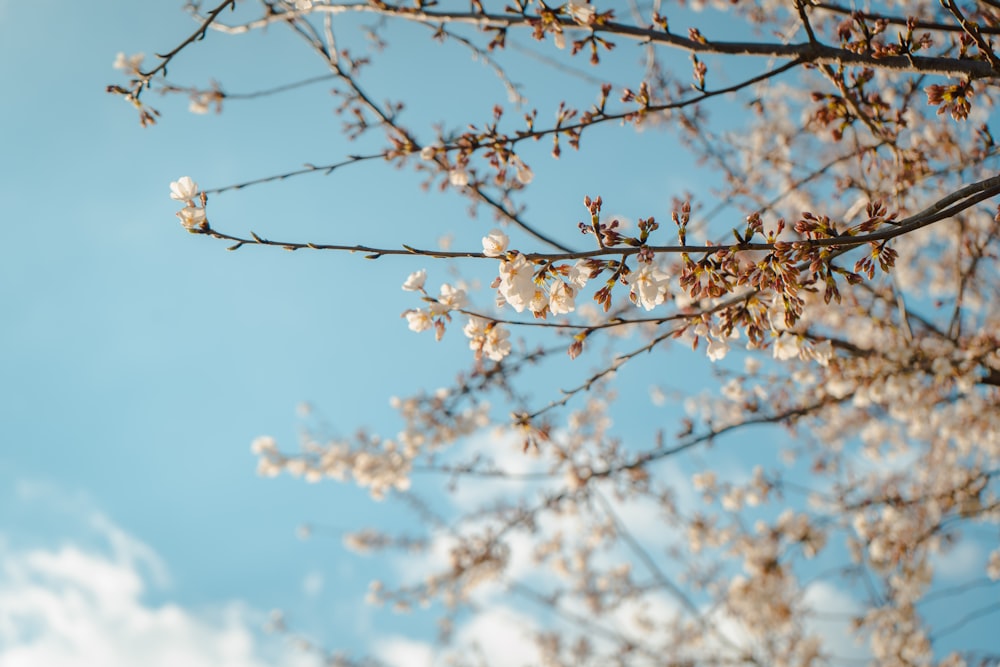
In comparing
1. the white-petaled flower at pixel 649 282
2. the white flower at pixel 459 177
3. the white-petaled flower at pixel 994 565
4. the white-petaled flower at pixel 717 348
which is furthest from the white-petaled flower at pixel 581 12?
the white-petaled flower at pixel 994 565

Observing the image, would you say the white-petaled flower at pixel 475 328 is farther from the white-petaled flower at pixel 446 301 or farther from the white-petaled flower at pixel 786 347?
the white-petaled flower at pixel 786 347

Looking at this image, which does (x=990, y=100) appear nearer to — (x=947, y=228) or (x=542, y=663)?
(x=947, y=228)

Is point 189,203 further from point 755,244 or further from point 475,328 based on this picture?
point 755,244

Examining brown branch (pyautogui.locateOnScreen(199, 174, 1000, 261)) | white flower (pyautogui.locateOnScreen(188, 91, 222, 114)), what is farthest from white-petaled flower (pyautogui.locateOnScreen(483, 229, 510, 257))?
white flower (pyautogui.locateOnScreen(188, 91, 222, 114))

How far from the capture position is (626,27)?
2.32 meters

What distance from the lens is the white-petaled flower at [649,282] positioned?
163 cm

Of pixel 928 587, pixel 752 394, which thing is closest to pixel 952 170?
pixel 752 394

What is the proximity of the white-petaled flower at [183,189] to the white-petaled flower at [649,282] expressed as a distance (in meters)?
1.27

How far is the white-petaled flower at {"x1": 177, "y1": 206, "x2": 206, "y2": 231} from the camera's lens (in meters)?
1.62

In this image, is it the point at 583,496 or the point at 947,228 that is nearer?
the point at 583,496

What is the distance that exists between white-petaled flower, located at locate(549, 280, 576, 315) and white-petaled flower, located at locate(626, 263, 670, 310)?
A: 0.16 metres

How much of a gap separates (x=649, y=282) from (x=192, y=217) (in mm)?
1280

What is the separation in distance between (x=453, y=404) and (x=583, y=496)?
0.94 meters

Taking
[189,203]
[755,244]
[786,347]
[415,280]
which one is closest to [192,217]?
[189,203]
